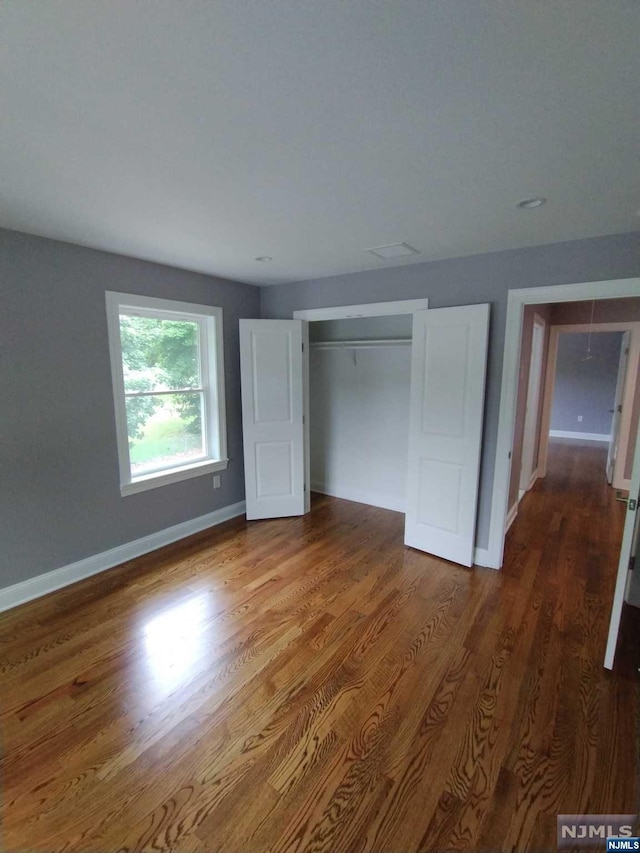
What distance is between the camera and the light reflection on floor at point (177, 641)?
196 cm

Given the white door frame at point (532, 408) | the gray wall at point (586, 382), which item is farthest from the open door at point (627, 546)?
the gray wall at point (586, 382)

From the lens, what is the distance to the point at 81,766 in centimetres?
150

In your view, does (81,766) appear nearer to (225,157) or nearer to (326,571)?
(326,571)

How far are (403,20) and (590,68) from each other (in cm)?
59

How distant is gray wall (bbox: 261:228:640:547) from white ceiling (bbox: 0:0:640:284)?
194mm

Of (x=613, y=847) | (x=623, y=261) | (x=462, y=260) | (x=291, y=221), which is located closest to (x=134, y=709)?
(x=613, y=847)

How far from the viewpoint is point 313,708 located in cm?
176

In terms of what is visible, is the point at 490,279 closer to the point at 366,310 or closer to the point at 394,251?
the point at 394,251

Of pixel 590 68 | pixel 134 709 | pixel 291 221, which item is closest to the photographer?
pixel 590 68

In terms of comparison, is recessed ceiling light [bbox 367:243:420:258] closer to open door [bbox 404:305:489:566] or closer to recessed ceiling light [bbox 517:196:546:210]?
open door [bbox 404:305:489:566]

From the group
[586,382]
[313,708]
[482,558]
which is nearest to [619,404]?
[586,382]

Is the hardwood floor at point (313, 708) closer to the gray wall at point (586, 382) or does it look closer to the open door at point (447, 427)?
the open door at point (447, 427)

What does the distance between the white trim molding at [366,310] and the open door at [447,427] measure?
0.15 metres

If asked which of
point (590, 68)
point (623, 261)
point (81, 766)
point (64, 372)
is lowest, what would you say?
point (81, 766)
